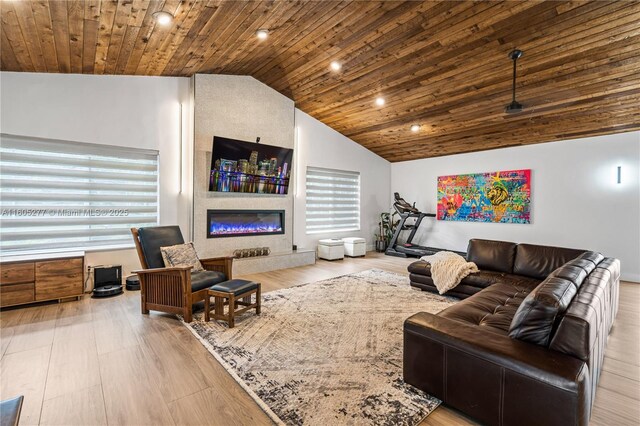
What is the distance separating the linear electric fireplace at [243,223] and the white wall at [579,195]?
4599 millimetres

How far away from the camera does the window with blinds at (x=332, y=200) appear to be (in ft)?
24.3

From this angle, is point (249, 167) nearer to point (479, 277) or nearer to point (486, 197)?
point (479, 277)

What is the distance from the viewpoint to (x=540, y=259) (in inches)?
156

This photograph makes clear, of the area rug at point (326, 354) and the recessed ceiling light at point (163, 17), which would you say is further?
the recessed ceiling light at point (163, 17)

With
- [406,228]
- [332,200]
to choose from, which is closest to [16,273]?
[332,200]

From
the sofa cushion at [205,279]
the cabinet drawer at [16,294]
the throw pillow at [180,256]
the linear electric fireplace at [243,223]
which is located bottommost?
the cabinet drawer at [16,294]

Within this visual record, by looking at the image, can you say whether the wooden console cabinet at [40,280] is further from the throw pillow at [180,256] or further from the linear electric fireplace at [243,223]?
the linear electric fireplace at [243,223]

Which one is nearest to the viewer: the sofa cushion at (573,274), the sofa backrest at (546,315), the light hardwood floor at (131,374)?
the sofa backrest at (546,315)

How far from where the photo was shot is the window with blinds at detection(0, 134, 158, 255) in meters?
4.15

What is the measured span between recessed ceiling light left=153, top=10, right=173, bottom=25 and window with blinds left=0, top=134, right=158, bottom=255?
7.78 ft

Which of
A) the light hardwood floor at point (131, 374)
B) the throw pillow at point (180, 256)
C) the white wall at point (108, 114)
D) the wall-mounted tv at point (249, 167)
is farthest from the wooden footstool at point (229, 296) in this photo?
the wall-mounted tv at point (249, 167)

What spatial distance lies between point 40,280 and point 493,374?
488cm

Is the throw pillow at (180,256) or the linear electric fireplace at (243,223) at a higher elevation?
the linear electric fireplace at (243,223)

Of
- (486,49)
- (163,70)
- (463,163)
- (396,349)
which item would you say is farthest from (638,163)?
(163,70)
